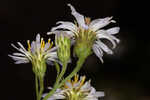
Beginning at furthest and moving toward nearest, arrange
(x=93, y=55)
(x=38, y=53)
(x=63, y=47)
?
(x=93, y=55)
(x=38, y=53)
(x=63, y=47)

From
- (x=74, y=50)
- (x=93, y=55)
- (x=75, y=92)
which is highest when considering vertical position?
(x=93, y=55)

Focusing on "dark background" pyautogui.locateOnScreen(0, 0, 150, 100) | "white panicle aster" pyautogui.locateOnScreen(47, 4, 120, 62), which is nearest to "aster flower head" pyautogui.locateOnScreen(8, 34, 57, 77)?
"white panicle aster" pyautogui.locateOnScreen(47, 4, 120, 62)

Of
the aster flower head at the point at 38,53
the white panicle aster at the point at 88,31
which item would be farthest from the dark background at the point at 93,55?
the white panicle aster at the point at 88,31

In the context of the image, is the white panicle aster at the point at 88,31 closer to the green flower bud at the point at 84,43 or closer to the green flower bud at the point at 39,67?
the green flower bud at the point at 84,43

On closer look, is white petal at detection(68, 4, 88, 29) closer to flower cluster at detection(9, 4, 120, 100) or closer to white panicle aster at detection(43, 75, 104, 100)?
flower cluster at detection(9, 4, 120, 100)

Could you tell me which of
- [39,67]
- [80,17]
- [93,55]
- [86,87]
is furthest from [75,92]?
[93,55]

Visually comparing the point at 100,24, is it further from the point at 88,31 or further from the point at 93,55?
the point at 93,55

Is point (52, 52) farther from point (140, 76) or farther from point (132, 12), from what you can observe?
point (132, 12)

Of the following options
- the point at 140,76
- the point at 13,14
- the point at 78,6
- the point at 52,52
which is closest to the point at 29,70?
the point at 13,14
